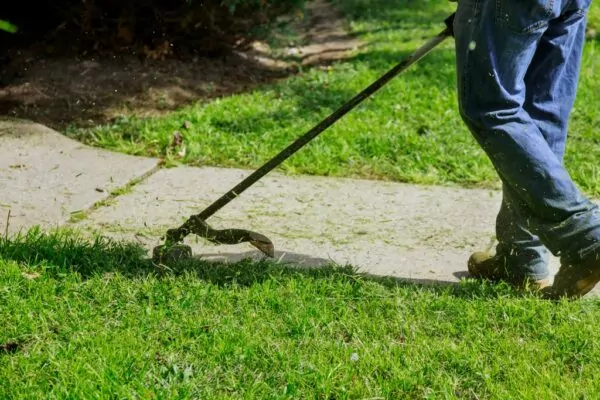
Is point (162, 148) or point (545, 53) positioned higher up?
point (545, 53)

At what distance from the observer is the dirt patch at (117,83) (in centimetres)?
595

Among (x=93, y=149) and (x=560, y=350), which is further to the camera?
(x=93, y=149)

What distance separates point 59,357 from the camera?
2748mm

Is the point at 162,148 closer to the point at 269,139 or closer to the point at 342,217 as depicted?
the point at 269,139

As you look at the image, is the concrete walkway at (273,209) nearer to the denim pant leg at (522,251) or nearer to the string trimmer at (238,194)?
the string trimmer at (238,194)

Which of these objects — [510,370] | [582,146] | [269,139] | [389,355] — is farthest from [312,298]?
[582,146]

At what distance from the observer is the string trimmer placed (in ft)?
11.2

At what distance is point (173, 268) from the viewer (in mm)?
3451

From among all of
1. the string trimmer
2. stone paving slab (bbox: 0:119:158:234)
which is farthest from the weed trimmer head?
stone paving slab (bbox: 0:119:158:234)

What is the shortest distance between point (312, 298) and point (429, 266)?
64 centimetres

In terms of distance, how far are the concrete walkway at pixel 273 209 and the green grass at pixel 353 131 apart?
21 cm

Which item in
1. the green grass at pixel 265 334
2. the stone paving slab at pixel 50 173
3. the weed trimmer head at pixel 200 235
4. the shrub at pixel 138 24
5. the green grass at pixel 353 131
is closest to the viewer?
the green grass at pixel 265 334

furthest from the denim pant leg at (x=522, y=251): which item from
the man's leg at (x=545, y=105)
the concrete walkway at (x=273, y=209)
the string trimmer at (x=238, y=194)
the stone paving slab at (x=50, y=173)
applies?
the stone paving slab at (x=50, y=173)

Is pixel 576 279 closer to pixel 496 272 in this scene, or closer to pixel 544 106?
pixel 496 272
